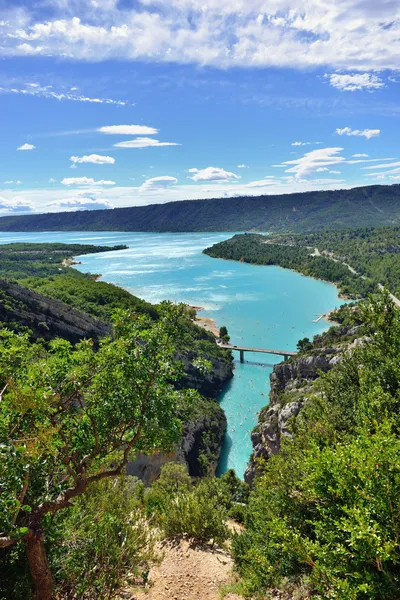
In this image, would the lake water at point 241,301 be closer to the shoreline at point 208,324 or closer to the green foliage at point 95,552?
the shoreline at point 208,324

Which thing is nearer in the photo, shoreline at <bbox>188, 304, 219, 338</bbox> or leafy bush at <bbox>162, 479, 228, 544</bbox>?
leafy bush at <bbox>162, 479, 228, 544</bbox>

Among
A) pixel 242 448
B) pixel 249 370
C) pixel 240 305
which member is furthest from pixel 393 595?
pixel 240 305

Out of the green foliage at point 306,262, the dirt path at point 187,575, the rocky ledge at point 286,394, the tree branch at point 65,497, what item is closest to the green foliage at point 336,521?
the dirt path at point 187,575

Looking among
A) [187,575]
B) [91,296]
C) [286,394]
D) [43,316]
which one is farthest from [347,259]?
[187,575]

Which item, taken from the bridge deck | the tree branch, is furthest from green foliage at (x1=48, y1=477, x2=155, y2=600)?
the bridge deck

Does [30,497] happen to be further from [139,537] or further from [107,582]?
[139,537]

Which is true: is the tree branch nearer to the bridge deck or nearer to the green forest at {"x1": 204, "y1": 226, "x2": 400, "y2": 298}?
the bridge deck

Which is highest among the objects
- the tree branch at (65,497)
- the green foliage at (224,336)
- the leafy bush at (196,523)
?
the tree branch at (65,497)
